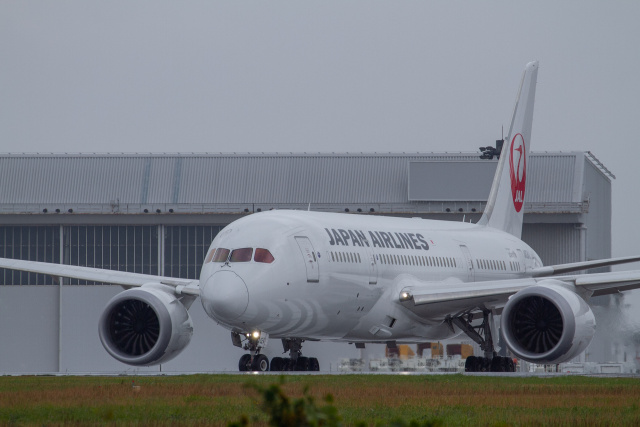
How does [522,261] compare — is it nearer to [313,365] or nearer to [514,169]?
[514,169]

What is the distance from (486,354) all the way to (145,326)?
32.9 feet

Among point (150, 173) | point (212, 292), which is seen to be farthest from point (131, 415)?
point (150, 173)

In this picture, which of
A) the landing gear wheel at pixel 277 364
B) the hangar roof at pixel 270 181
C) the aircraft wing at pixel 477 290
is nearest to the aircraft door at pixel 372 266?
the aircraft wing at pixel 477 290

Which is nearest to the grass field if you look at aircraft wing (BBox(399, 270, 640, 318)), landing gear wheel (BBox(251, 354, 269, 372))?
landing gear wheel (BBox(251, 354, 269, 372))

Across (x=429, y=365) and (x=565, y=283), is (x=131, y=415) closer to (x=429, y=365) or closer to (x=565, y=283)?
(x=565, y=283)

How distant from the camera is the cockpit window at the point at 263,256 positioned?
1015 inches

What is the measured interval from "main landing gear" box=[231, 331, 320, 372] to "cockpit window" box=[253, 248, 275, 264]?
1.61 meters

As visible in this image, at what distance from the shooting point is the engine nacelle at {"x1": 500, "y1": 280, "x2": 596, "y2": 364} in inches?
1024

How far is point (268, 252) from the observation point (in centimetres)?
2592

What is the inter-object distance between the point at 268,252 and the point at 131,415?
1297 cm

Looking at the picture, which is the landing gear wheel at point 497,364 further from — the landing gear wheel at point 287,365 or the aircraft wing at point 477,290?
the landing gear wheel at point 287,365

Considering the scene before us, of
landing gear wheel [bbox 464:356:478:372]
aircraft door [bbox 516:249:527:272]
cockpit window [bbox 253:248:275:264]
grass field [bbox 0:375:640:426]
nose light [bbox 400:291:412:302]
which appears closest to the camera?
grass field [bbox 0:375:640:426]

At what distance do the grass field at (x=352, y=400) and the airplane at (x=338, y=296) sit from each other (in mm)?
3918

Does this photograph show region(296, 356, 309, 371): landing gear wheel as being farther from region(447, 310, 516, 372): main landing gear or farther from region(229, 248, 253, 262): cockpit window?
region(447, 310, 516, 372): main landing gear
